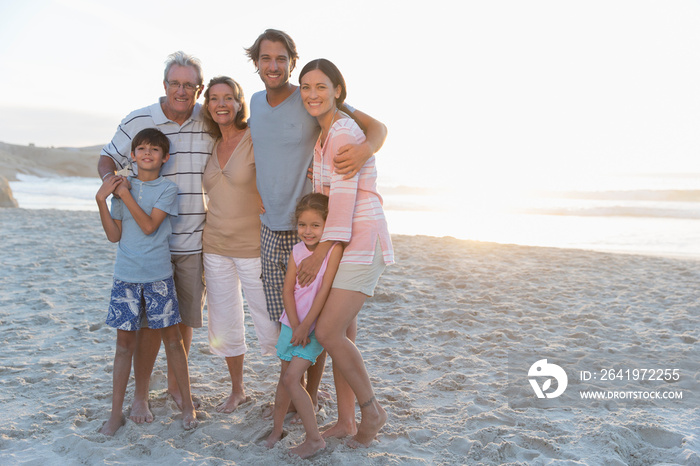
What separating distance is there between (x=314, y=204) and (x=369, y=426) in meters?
1.05

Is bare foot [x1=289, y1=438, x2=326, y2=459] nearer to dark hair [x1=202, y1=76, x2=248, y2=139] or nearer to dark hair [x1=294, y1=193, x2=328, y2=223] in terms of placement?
dark hair [x1=294, y1=193, x2=328, y2=223]

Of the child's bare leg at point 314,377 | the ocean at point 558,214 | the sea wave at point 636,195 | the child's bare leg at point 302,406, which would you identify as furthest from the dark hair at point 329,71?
the sea wave at point 636,195

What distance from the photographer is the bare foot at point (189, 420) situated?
257 centimetres

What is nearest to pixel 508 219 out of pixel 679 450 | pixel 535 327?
pixel 535 327

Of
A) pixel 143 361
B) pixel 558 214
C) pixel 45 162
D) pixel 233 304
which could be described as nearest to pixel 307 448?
pixel 233 304

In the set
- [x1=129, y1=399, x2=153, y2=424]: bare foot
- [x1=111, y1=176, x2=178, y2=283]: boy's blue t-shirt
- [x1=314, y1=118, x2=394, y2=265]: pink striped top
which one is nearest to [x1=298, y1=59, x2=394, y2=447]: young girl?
[x1=314, y1=118, x2=394, y2=265]: pink striped top

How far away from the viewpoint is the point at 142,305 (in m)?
2.54

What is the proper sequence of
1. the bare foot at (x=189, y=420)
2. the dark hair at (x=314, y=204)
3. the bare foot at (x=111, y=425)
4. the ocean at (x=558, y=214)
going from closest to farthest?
the dark hair at (x=314, y=204)
the bare foot at (x=111, y=425)
the bare foot at (x=189, y=420)
the ocean at (x=558, y=214)

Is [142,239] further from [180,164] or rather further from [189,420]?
[189,420]

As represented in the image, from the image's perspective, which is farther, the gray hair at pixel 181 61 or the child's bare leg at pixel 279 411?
the gray hair at pixel 181 61

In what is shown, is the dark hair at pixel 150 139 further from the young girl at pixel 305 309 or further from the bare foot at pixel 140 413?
the bare foot at pixel 140 413

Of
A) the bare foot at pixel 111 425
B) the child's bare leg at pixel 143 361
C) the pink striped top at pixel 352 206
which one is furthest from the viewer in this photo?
the child's bare leg at pixel 143 361

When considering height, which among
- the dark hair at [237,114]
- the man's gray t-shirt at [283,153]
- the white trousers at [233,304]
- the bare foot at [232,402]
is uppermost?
the dark hair at [237,114]

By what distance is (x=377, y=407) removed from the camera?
2338mm
